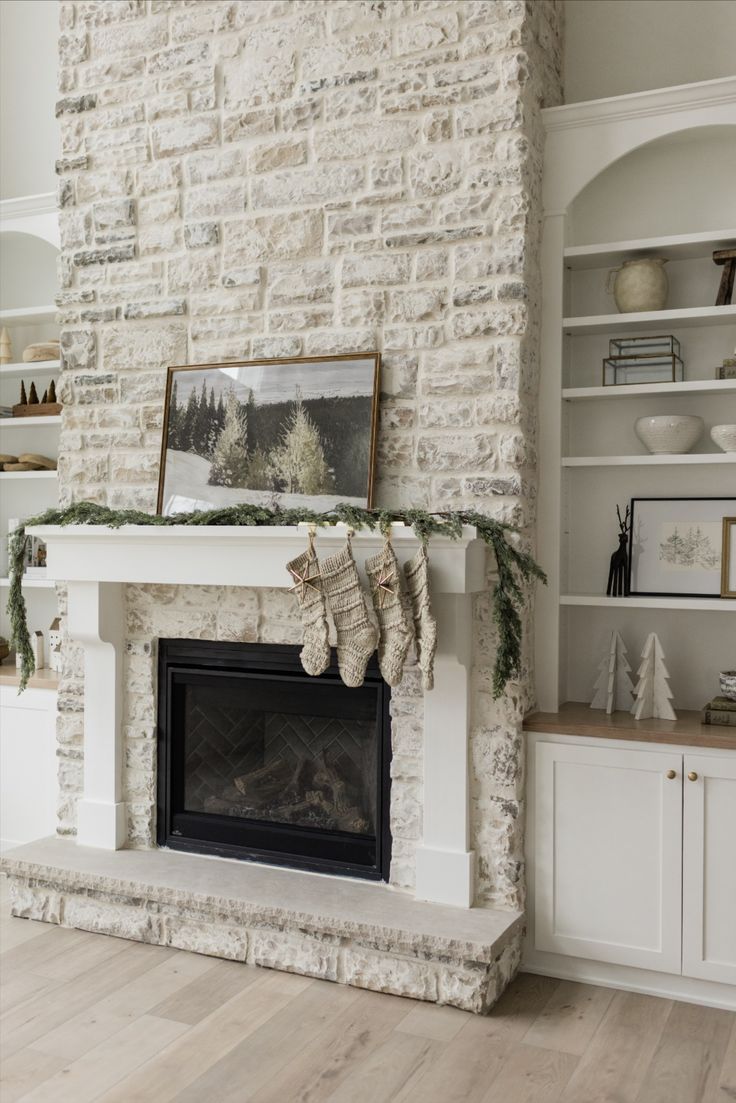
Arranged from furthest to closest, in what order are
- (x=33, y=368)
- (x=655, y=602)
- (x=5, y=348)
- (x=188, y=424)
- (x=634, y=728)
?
(x=5, y=348) < (x=33, y=368) < (x=188, y=424) < (x=655, y=602) < (x=634, y=728)

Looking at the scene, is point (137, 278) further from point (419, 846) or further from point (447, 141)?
point (419, 846)

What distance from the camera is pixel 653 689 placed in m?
3.09

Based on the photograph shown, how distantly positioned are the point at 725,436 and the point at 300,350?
1384 mm

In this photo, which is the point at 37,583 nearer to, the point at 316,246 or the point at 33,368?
the point at 33,368

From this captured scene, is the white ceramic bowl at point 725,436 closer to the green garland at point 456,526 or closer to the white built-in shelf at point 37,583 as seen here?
the green garland at point 456,526

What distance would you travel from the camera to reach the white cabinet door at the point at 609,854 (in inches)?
113

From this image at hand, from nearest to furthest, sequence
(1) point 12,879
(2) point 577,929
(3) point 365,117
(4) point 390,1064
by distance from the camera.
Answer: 1. (4) point 390,1064
2. (2) point 577,929
3. (3) point 365,117
4. (1) point 12,879

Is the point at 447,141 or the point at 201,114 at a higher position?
the point at 201,114

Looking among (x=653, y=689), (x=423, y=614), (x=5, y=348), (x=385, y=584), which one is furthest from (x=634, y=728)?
(x=5, y=348)

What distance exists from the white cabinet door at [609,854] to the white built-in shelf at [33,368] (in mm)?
2531

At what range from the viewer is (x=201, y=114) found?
3.42 metres

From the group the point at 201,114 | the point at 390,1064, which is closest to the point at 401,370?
the point at 201,114

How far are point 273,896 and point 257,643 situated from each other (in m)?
0.81

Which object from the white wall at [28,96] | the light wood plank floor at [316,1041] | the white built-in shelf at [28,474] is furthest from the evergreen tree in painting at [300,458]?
the white wall at [28,96]
